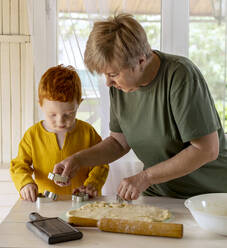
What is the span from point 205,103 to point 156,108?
7.5 inches

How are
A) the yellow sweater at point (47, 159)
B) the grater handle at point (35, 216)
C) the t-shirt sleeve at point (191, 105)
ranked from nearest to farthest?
the grater handle at point (35, 216) < the t-shirt sleeve at point (191, 105) < the yellow sweater at point (47, 159)

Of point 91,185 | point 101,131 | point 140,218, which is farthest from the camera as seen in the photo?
point 101,131

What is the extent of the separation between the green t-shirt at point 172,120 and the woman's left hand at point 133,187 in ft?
0.55

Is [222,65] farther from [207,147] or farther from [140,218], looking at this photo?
[140,218]

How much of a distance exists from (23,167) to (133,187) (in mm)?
561

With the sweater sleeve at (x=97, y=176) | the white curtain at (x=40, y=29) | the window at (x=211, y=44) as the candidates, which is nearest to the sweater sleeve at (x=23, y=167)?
the sweater sleeve at (x=97, y=176)

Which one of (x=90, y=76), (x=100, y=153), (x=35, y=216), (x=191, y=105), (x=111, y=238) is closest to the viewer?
(x=111, y=238)

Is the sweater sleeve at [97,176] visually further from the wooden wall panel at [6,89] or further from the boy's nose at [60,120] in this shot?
the wooden wall panel at [6,89]

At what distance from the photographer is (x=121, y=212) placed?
4.57 feet

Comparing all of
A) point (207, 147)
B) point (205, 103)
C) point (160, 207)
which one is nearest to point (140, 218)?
point (160, 207)

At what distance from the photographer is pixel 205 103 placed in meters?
1.44

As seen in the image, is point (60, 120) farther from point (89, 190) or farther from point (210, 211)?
point (210, 211)

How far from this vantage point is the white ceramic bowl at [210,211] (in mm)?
1196

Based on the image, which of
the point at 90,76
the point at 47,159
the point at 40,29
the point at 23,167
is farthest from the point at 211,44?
the point at 23,167
